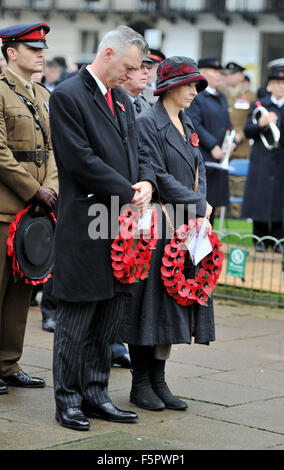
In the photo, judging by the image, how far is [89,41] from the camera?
4781 cm

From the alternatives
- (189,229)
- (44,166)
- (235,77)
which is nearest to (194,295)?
(189,229)

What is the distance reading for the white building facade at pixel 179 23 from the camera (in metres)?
42.9

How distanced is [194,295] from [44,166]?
1263 mm

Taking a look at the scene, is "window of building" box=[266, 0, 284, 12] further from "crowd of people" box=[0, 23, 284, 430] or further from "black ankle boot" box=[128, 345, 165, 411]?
"black ankle boot" box=[128, 345, 165, 411]

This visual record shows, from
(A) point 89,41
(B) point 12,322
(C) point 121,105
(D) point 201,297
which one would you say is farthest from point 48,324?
(A) point 89,41

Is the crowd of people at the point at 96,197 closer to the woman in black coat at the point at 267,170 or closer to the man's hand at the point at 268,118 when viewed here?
the man's hand at the point at 268,118

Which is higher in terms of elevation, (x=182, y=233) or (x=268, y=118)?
(x=268, y=118)

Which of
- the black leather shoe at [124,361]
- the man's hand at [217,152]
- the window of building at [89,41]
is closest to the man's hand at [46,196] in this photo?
the black leather shoe at [124,361]

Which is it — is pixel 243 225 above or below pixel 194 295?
below

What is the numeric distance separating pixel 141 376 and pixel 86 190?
4.01ft

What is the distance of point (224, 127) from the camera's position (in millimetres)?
10805

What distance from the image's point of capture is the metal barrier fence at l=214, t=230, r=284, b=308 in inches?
364

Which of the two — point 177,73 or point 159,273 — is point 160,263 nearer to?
point 159,273
